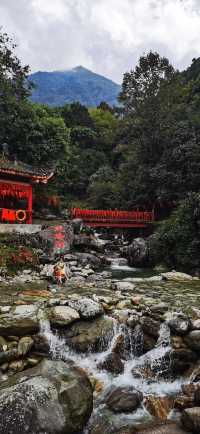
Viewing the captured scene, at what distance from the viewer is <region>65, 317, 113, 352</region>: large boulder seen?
9484 millimetres

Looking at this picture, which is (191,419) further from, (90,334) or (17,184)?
(17,184)

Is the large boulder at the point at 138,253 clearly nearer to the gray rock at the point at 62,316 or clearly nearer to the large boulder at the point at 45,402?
the gray rock at the point at 62,316

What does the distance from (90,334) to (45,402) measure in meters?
3.03

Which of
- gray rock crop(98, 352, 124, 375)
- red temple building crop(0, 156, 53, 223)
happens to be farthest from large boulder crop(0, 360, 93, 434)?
red temple building crop(0, 156, 53, 223)

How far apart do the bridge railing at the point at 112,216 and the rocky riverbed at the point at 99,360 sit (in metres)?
14.8

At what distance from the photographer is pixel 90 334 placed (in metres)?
9.64

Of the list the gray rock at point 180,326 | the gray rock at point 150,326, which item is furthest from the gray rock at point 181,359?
the gray rock at point 150,326

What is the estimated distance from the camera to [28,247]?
19.6 m

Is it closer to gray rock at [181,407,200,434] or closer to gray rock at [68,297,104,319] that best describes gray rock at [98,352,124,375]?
gray rock at [68,297,104,319]

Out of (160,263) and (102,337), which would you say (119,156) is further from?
(102,337)

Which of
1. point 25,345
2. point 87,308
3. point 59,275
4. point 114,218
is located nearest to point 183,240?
point 59,275

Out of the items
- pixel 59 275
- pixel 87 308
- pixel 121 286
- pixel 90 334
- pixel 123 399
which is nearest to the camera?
pixel 123 399

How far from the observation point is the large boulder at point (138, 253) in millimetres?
23297

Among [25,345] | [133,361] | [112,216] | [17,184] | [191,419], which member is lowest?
[133,361]
